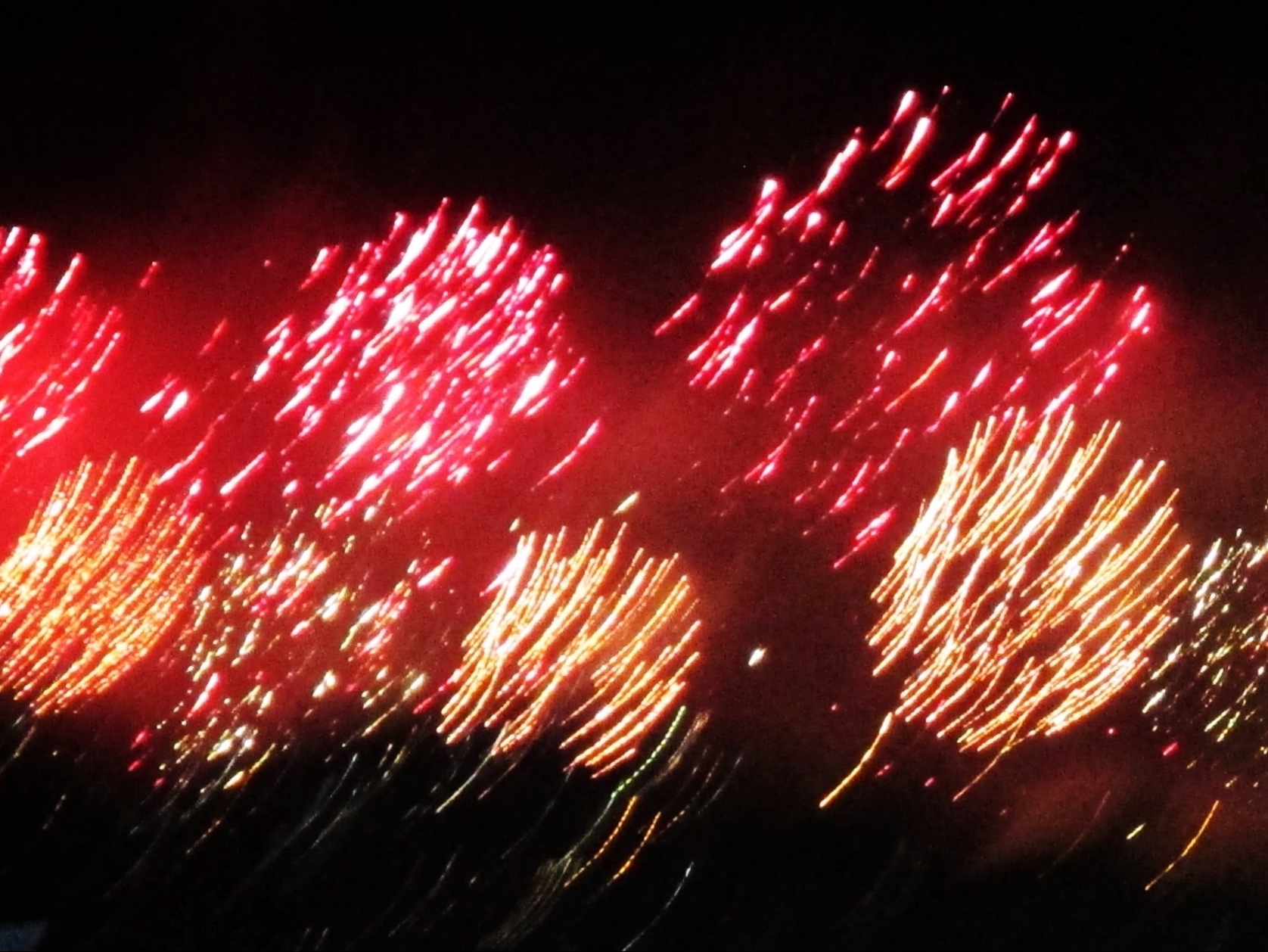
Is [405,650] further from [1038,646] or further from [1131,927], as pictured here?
[1131,927]

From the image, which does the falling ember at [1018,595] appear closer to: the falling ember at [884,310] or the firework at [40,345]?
the falling ember at [884,310]

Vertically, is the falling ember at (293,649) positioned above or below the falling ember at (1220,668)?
above

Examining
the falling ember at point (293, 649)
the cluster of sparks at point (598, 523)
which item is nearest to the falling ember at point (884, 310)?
the cluster of sparks at point (598, 523)

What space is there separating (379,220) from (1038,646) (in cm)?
199

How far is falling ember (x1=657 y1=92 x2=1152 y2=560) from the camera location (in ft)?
15.7

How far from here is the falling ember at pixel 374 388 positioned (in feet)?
14.1

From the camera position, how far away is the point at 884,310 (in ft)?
16.1

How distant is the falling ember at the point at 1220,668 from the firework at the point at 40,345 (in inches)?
111

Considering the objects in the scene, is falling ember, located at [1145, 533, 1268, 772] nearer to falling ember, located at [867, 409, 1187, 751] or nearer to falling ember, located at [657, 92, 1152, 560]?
falling ember, located at [867, 409, 1187, 751]

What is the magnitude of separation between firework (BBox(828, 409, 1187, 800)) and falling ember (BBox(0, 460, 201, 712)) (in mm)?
1770


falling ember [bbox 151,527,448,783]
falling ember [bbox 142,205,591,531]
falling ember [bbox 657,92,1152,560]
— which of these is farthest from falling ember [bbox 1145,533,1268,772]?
falling ember [bbox 151,527,448,783]

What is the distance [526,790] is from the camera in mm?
4379

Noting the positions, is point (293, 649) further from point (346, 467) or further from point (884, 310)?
point (884, 310)

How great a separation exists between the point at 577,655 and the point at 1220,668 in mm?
1853
